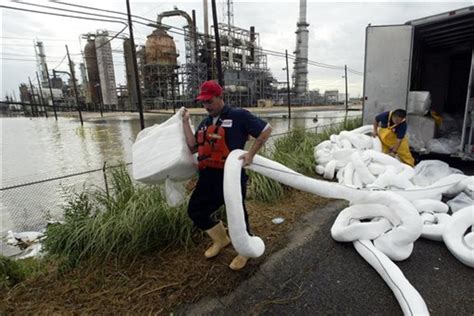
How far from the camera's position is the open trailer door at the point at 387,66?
5473 millimetres

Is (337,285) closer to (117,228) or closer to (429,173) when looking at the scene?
(117,228)

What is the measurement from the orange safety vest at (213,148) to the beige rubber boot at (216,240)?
67cm

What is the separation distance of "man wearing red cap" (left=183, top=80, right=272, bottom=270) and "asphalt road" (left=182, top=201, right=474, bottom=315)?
34 cm

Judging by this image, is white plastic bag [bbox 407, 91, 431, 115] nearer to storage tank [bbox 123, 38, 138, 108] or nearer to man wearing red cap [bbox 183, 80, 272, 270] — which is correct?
man wearing red cap [bbox 183, 80, 272, 270]

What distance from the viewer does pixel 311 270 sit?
2.43m

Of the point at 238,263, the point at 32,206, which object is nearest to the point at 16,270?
the point at 238,263

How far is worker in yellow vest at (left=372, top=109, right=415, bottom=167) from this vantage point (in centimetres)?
467

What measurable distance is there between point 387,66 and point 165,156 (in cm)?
555

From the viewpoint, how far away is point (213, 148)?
86.3 inches

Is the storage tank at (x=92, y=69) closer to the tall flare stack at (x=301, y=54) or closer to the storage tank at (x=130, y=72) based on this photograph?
the storage tank at (x=130, y=72)

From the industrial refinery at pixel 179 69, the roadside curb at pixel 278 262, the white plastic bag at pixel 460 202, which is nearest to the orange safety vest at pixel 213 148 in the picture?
the roadside curb at pixel 278 262

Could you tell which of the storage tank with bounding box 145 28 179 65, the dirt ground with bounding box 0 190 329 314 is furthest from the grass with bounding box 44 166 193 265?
the storage tank with bounding box 145 28 179 65

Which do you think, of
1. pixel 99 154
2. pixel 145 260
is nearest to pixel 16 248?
pixel 145 260

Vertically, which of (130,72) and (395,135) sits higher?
(130,72)
